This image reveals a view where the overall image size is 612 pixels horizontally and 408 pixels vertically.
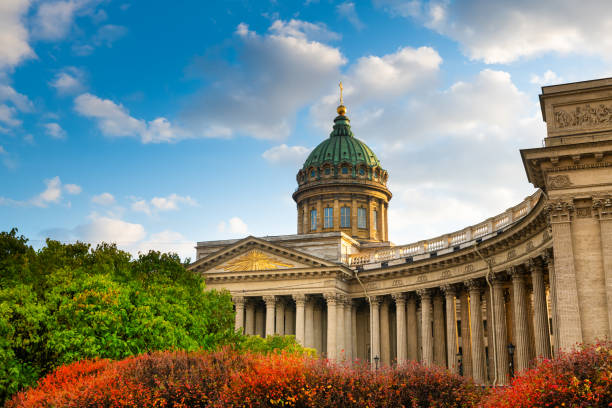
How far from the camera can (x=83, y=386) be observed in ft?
79.8

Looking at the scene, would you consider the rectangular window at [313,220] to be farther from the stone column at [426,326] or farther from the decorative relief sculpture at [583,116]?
the decorative relief sculpture at [583,116]

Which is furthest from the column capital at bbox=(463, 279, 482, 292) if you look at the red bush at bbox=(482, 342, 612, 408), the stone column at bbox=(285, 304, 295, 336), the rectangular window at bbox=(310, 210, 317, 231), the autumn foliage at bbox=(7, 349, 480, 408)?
the rectangular window at bbox=(310, 210, 317, 231)

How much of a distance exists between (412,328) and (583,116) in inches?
1309

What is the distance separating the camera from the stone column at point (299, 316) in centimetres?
6332

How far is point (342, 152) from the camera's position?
8794 centimetres

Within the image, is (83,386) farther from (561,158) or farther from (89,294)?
(561,158)

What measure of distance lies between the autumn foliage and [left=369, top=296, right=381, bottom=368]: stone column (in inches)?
1448

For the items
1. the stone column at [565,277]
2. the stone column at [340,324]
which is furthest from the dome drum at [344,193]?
the stone column at [565,277]

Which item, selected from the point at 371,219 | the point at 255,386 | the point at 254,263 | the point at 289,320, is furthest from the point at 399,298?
the point at 255,386

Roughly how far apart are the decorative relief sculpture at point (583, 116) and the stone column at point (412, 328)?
1240 inches

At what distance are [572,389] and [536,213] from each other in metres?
20.4

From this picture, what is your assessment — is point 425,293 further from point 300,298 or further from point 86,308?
point 86,308

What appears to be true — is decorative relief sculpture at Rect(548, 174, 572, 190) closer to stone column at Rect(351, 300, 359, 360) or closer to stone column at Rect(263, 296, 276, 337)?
stone column at Rect(351, 300, 359, 360)

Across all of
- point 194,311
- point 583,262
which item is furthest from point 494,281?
point 194,311
